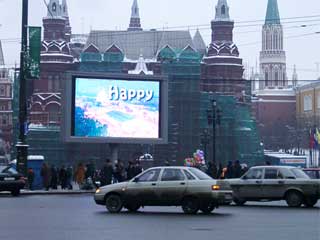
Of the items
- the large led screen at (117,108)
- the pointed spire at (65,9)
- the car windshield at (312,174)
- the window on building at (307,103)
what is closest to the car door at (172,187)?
the car windshield at (312,174)

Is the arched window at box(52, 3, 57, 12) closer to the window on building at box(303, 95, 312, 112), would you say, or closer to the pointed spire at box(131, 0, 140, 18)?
the pointed spire at box(131, 0, 140, 18)

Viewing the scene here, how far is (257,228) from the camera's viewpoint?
60.3 ft

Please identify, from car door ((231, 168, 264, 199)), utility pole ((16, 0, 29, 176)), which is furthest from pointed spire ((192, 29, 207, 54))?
car door ((231, 168, 264, 199))

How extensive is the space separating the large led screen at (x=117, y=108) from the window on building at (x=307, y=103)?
5435 inches

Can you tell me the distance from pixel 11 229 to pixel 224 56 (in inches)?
4539

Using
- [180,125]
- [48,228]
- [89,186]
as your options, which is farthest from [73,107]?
[180,125]

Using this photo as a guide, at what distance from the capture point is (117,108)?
48.8m

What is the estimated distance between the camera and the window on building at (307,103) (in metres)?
184

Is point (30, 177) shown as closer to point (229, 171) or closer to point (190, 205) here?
point (229, 171)

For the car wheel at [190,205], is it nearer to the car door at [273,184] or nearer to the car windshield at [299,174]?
the car door at [273,184]

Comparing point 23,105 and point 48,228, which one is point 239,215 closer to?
point 48,228

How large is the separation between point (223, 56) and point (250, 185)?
105368mm

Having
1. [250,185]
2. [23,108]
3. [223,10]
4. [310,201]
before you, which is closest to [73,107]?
[23,108]

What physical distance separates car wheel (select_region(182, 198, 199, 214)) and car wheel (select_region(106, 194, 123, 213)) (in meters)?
1.93
